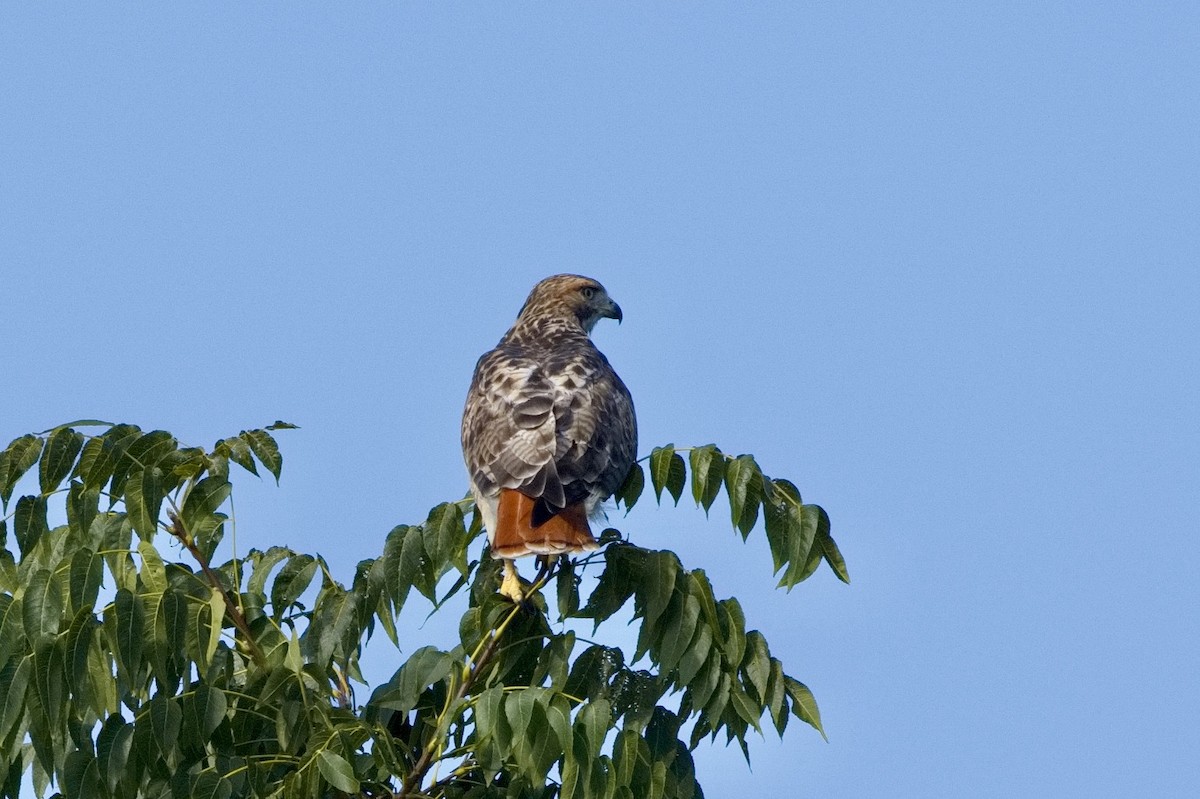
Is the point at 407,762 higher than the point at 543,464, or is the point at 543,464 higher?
the point at 543,464

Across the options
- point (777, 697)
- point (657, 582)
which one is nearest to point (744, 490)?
point (657, 582)

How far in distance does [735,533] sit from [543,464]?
1.06m

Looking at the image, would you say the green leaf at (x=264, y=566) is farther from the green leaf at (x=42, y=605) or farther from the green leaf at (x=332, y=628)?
the green leaf at (x=42, y=605)

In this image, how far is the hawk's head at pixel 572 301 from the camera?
845 cm

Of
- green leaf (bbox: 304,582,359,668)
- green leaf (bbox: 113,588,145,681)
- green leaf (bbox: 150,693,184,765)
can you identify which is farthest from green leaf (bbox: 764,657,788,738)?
green leaf (bbox: 113,588,145,681)

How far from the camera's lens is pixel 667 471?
5598mm

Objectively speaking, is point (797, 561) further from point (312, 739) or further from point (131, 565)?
point (131, 565)

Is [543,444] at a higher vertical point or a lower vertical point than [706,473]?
higher

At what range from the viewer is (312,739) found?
187 inches

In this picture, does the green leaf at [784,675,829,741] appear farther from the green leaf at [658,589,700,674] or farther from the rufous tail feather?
the rufous tail feather

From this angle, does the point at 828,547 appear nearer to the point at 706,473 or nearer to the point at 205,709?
the point at 706,473

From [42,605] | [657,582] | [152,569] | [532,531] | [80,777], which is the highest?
[532,531]

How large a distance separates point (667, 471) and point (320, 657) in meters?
1.24

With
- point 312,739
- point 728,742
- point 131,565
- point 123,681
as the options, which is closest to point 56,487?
point 131,565
